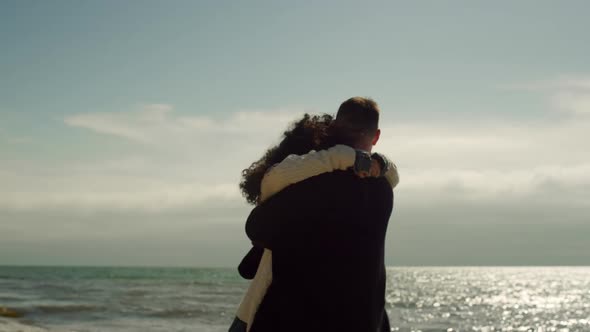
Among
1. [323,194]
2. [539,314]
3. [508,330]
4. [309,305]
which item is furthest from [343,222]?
[539,314]

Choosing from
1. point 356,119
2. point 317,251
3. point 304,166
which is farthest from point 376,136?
point 317,251

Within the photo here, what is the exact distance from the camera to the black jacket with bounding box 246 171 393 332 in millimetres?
2340

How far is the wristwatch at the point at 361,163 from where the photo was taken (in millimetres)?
2373

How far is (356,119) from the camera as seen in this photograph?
8.04 feet

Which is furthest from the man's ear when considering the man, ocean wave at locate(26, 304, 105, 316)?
ocean wave at locate(26, 304, 105, 316)

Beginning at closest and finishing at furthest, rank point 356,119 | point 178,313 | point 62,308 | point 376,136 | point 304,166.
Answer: point 304,166 < point 356,119 < point 376,136 < point 178,313 < point 62,308

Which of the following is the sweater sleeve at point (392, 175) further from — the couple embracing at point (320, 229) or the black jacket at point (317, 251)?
the black jacket at point (317, 251)

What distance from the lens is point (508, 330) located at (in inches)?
938

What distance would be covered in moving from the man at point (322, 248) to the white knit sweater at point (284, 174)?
0.09 feet

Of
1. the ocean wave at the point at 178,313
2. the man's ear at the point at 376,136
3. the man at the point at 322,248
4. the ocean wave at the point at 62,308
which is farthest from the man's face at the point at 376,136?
the ocean wave at the point at 62,308

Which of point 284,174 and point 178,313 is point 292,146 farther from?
point 178,313

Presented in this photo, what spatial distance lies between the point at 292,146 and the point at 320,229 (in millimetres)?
329

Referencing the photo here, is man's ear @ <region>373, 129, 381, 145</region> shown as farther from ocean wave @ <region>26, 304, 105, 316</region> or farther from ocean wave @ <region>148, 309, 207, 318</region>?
ocean wave @ <region>26, 304, 105, 316</region>

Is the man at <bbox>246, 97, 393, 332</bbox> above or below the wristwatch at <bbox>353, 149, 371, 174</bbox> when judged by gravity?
below
